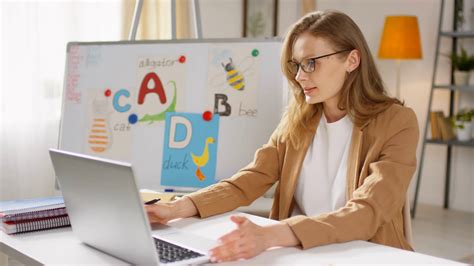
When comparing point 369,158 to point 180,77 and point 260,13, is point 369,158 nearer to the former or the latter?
point 180,77

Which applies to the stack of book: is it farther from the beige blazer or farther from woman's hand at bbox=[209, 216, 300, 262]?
woman's hand at bbox=[209, 216, 300, 262]

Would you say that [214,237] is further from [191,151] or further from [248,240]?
[191,151]

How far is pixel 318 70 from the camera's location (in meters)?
1.88

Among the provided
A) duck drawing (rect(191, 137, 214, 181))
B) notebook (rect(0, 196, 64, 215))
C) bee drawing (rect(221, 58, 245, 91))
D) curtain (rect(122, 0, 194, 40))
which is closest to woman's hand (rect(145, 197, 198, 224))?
notebook (rect(0, 196, 64, 215))

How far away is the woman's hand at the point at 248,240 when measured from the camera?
1387 mm

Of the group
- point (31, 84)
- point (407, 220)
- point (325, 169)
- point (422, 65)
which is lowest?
point (407, 220)

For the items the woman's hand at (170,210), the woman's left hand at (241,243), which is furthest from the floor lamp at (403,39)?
the woman's left hand at (241,243)

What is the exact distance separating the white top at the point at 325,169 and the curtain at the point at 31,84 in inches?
84.5

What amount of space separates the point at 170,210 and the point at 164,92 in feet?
3.47

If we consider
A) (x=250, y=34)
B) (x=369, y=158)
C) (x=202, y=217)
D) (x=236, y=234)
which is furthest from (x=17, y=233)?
(x=250, y=34)

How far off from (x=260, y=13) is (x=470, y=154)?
1864 millimetres

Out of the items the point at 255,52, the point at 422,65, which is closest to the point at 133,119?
the point at 255,52

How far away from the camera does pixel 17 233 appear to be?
1.65 m

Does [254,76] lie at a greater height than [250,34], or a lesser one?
lesser
